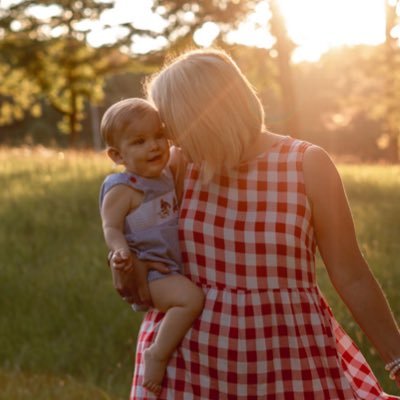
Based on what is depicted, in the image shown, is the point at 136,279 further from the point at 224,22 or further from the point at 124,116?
the point at 224,22

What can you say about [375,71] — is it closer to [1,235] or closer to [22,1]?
[22,1]

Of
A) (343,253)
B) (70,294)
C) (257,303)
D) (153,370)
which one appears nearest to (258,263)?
(257,303)

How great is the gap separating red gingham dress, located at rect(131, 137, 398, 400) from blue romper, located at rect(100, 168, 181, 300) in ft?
0.23

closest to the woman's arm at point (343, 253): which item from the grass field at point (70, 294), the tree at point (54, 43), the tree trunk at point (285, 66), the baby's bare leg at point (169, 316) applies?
the baby's bare leg at point (169, 316)

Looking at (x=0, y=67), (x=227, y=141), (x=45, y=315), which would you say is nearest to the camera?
(x=227, y=141)

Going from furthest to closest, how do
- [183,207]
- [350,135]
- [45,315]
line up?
[350,135] < [45,315] < [183,207]

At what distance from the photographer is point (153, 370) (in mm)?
2926

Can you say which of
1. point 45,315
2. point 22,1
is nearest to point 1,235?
point 45,315

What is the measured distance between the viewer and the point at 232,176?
2.92 m

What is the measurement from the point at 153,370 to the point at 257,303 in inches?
16.2

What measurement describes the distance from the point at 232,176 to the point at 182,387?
724 mm

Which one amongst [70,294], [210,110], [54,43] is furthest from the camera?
[54,43]

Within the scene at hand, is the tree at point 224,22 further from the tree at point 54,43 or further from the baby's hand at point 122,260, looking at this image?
the baby's hand at point 122,260

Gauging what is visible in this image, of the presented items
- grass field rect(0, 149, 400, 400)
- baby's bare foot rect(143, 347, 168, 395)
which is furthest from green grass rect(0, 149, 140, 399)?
baby's bare foot rect(143, 347, 168, 395)
